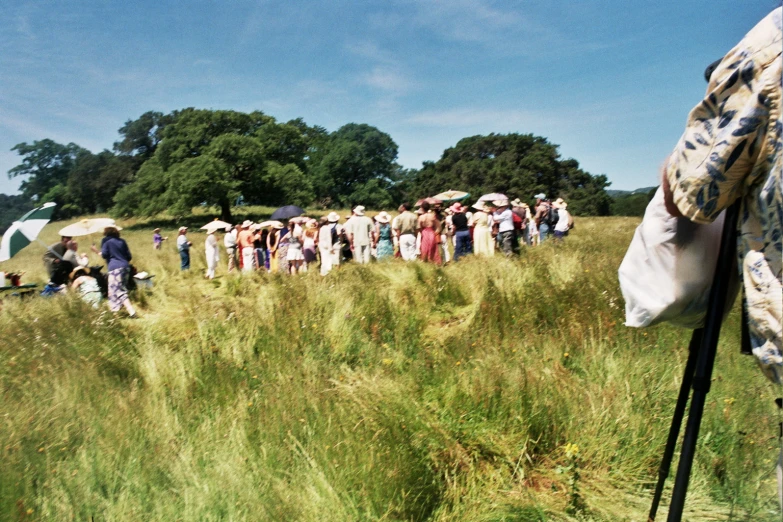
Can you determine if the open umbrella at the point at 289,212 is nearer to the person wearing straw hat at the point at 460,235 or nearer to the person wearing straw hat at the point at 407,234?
Result: the person wearing straw hat at the point at 407,234

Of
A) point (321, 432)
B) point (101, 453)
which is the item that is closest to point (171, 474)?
point (101, 453)

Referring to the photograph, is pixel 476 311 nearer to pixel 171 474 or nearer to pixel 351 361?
pixel 351 361

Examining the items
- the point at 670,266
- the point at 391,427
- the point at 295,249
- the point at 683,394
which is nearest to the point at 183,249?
the point at 295,249

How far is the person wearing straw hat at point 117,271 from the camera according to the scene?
29.6ft

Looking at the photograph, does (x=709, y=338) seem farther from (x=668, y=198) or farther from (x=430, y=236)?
(x=430, y=236)

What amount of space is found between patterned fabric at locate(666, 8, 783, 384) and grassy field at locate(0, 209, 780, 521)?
146 cm

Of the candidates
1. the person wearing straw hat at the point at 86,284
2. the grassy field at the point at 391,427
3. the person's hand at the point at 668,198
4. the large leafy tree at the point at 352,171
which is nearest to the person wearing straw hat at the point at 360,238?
the person wearing straw hat at the point at 86,284

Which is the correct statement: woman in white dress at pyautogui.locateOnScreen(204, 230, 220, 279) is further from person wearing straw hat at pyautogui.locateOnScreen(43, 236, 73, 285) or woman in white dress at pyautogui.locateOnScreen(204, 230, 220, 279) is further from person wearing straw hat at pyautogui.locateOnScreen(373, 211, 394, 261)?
person wearing straw hat at pyautogui.locateOnScreen(373, 211, 394, 261)

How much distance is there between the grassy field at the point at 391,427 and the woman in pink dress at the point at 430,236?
6.74m

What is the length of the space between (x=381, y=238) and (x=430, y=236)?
193 cm

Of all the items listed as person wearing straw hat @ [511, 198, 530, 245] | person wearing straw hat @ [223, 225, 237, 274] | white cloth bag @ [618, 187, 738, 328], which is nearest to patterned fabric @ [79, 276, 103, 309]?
person wearing straw hat @ [223, 225, 237, 274]

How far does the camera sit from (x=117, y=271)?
9.12 metres

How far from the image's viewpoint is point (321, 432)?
9.98ft

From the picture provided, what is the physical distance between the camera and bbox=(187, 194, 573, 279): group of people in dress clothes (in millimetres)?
12594
